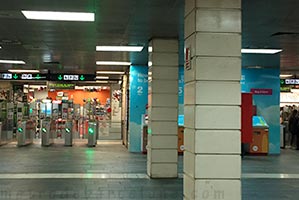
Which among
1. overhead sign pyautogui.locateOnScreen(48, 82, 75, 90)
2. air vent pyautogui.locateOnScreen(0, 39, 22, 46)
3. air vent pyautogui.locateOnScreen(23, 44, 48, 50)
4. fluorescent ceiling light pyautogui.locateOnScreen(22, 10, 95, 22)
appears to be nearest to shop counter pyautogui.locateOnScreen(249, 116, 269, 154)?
air vent pyautogui.locateOnScreen(23, 44, 48, 50)

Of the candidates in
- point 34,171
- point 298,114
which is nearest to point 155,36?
point 34,171

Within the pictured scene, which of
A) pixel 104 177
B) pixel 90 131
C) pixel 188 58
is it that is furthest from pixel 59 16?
pixel 90 131

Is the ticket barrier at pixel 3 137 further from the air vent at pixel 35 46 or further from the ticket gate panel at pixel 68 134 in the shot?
the air vent at pixel 35 46

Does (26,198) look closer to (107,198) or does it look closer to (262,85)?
(107,198)

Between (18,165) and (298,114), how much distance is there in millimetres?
11372

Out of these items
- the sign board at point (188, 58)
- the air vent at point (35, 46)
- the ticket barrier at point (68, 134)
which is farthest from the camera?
the ticket barrier at point (68, 134)

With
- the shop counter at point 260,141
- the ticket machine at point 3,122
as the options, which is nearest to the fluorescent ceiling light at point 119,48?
the shop counter at point 260,141

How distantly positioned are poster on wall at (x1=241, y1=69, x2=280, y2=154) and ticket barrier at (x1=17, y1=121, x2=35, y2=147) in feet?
27.9

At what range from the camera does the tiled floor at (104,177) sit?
7.82m

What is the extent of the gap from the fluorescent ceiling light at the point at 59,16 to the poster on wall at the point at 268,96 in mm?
9204

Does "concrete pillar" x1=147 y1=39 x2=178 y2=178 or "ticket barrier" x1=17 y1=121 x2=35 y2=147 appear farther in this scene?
"ticket barrier" x1=17 y1=121 x2=35 y2=147

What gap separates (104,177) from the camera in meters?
9.60

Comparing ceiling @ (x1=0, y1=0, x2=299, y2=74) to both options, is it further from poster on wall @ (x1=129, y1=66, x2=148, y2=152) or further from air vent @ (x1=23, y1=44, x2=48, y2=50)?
poster on wall @ (x1=129, y1=66, x2=148, y2=152)

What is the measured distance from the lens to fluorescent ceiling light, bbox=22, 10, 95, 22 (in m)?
7.50
